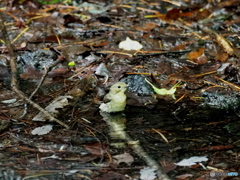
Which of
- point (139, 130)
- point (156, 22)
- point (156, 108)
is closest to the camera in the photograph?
point (139, 130)

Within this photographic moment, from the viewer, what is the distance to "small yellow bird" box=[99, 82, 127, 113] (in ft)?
12.6

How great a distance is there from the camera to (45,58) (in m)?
5.09

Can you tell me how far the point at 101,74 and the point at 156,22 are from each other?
2059mm

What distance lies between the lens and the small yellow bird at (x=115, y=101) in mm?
3826

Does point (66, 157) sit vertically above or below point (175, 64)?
below

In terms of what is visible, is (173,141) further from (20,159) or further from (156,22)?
(156,22)

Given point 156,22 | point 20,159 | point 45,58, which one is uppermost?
point 156,22

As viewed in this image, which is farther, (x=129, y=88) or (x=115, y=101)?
(x=129, y=88)

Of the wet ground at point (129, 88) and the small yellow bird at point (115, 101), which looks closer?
the wet ground at point (129, 88)

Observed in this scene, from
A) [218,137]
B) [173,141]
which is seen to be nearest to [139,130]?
[173,141]

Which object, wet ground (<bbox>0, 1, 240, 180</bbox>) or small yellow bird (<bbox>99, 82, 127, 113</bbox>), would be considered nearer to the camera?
wet ground (<bbox>0, 1, 240, 180</bbox>)

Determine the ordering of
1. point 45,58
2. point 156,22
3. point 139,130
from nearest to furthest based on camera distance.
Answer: point 139,130 < point 45,58 < point 156,22

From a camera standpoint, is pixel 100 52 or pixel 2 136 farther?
pixel 100 52

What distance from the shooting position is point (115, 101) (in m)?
3.80
